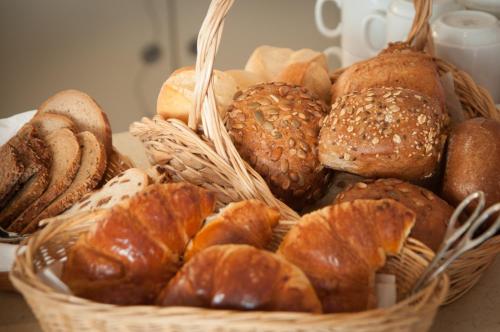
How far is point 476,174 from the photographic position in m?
1.05

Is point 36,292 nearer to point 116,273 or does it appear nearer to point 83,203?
point 116,273

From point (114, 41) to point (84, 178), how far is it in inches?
72.0

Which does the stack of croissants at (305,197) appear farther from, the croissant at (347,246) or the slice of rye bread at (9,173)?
the slice of rye bread at (9,173)

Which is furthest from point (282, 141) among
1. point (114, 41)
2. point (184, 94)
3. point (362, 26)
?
point (114, 41)

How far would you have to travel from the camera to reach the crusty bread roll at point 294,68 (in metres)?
1.38

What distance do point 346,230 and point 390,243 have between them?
0.20 ft

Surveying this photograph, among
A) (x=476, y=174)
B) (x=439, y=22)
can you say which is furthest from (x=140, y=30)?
(x=476, y=174)

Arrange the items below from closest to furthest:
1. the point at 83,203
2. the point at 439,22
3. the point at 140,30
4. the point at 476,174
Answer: the point at 476,174 < the point at 83,203 < the point at 439,22 < the point at 140,30

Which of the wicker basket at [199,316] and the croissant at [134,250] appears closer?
the wicker basket at [199,316]

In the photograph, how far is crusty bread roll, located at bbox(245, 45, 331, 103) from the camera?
1.38 m

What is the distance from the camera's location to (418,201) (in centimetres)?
99

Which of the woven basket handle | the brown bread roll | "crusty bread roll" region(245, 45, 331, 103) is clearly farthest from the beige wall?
the brown bread roll

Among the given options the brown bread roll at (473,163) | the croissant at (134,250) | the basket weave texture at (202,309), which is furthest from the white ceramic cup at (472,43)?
the croissant at (134,250)

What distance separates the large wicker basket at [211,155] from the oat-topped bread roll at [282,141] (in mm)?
106
